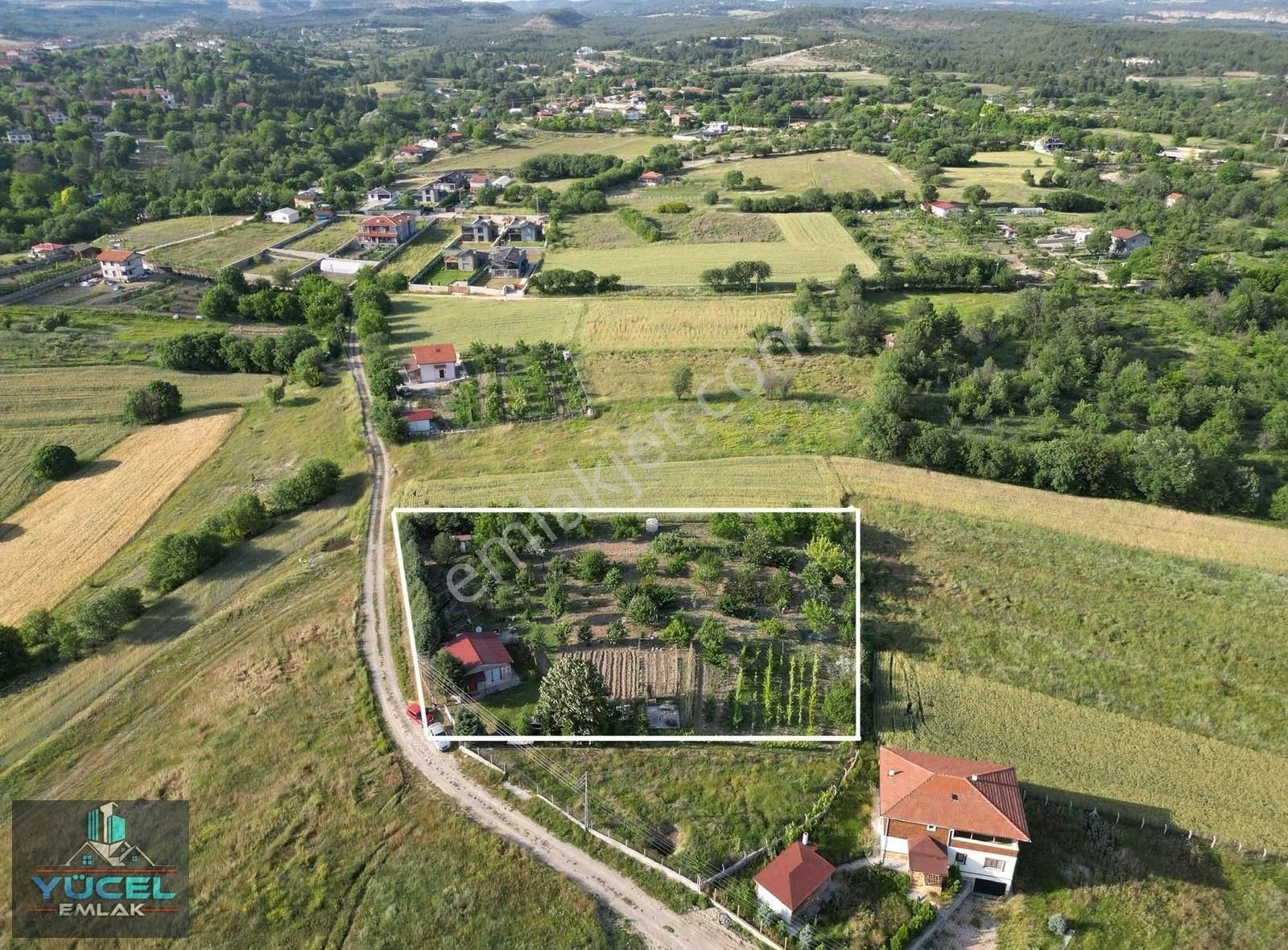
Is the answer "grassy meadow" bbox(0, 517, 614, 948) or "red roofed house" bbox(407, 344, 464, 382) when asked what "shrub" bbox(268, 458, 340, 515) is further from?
"red roofed house" bbox(407, 344, 464, 382)

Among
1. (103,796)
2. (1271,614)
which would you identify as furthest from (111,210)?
(1271,614)

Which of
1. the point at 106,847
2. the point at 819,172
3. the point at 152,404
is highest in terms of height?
the point at 819,172

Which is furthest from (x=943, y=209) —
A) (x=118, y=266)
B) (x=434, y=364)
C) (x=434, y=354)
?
(x=118, y=266)

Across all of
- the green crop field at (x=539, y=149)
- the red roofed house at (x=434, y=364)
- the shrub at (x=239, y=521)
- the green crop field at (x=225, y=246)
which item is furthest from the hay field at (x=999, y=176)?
the shrub at (x=239, y=521)

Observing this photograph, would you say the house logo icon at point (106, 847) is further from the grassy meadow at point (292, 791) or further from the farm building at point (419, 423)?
the farm building at point (419, 423)

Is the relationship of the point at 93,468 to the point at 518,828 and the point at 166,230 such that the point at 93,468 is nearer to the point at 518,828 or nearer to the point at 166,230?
the point at 518,828
